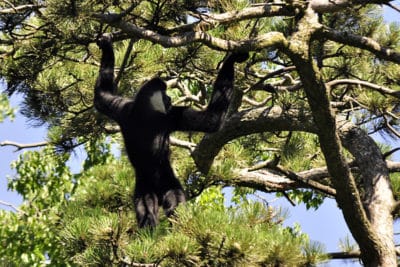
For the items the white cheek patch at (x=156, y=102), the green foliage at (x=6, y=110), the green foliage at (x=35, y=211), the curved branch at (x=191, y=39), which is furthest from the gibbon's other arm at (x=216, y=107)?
the green foliage at (x=6, y=110)

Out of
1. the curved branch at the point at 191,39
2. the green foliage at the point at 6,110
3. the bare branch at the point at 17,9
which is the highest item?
the green foliage at the point at 6,110

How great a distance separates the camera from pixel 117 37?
12.3ft

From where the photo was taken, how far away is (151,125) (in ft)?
14.2

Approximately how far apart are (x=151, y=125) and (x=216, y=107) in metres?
0.47

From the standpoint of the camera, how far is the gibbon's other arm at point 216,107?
3.98 metres

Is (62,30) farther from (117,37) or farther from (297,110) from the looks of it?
(297,110)

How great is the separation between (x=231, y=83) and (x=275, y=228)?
111cm

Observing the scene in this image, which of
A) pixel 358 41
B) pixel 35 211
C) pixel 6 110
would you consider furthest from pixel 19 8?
pixel 6 110

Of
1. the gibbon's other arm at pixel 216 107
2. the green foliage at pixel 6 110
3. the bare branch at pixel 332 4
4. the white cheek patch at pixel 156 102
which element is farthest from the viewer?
the green foliage at pixel 6 110

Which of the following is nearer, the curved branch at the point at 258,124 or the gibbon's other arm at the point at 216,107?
the gibbon's other arm at the point at 216,107

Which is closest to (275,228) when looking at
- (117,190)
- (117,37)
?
(117,37)

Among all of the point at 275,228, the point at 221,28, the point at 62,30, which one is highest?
the point at 221,28

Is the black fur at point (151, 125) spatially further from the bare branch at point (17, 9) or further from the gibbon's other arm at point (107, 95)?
the bare branch at point (17, 9)

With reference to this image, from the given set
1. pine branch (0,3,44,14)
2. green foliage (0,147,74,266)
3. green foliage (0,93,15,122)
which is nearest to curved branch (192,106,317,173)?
pine branch (0,3,44,14)
